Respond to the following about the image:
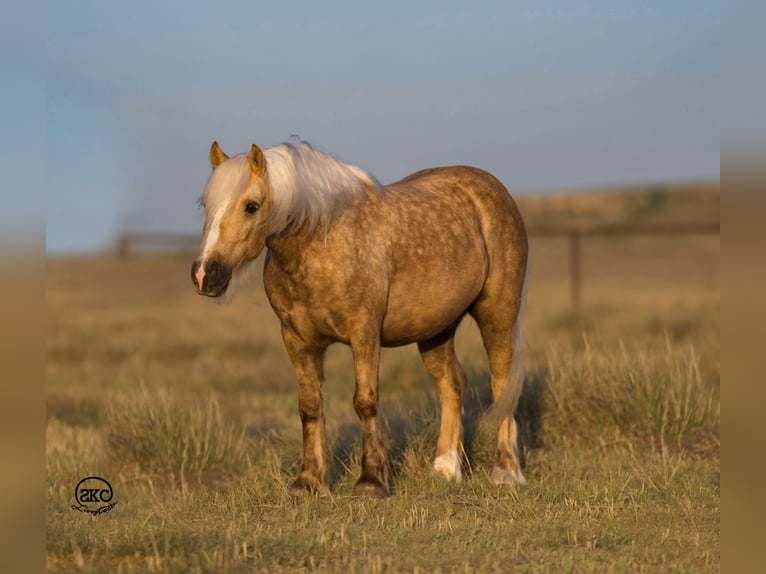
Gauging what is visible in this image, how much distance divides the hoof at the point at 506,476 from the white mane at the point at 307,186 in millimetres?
2208

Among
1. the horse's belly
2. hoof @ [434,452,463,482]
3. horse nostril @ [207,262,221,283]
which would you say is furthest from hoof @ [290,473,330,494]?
horse nostril @ [207,262,221,283]

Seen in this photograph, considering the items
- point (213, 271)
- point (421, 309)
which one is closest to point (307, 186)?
point (213, 271)

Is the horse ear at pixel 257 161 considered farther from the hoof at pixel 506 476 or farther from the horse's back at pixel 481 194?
the hoof at pixel 506 476

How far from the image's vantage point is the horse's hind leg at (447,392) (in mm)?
7117

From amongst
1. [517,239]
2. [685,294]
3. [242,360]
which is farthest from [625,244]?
[517,239]

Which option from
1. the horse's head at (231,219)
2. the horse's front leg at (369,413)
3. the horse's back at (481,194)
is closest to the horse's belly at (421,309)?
the horse's front leg at (369,413)

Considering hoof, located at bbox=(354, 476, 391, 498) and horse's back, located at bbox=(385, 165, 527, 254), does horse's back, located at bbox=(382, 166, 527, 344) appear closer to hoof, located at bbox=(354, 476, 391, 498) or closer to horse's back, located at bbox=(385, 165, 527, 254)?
horse's back, located at bbox=(385, 165, 527, 254)

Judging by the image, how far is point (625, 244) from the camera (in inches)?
2306

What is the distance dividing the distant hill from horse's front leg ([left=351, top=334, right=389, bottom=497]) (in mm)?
55381

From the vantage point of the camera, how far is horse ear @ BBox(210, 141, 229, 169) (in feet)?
20.1

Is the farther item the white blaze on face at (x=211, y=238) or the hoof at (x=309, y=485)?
the hoof at (x=309, y=485)

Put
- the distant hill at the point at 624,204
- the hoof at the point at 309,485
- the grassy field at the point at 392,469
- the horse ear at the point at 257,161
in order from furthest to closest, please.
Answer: the distant hill at the point at 624,204 < the hoof at the point at 309,485 < the horse ear at the point at 257,161 < the grassy field at the point at 392,469

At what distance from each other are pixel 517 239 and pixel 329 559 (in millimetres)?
3435
